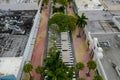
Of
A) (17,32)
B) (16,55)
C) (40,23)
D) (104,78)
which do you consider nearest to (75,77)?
(104,78)

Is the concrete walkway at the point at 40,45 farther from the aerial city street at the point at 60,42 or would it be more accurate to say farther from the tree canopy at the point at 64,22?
the tree canopy at the point at 64,22

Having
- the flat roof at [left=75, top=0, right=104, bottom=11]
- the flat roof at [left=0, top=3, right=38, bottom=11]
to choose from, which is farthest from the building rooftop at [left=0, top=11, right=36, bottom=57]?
the flat roof at [left=75, top=0, right=104, bottom=11]

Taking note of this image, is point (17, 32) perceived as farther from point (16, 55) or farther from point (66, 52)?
point (66, 52)

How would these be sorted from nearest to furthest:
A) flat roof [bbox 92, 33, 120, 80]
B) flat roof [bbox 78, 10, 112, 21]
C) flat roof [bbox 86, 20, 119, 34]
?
1. flat roof [bbox 92, 33, 120, 80]
2. flat roof [bbox 86, 20, 119, 34]
3. flat roof [bbox 78, 10, 112, 21]

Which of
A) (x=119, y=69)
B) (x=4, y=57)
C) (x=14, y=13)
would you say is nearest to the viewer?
(x=119, y=69)

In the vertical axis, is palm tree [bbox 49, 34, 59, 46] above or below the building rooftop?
below

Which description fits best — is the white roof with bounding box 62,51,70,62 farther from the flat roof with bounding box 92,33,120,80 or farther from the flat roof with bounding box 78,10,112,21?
the flat roof with bounding box 78,10,112,21

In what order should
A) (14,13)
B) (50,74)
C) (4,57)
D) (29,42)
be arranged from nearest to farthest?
1. (50,74)
2. (4,57)
3. (29,42)
4. (14,13)
